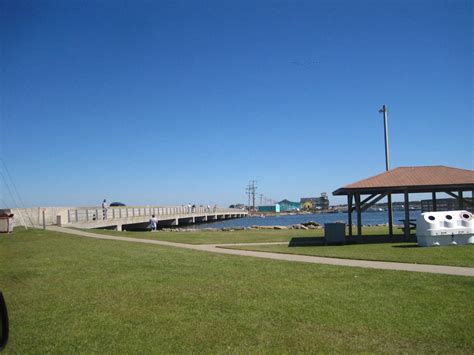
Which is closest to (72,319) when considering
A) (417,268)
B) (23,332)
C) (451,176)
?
(23,332)

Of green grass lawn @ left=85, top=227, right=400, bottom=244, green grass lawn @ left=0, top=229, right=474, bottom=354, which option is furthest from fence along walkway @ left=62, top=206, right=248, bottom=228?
green grass lawn @ left=0, top=229, right=474, bottom=354

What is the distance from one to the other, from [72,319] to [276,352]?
3208mm

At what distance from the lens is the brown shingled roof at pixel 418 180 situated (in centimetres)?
1933

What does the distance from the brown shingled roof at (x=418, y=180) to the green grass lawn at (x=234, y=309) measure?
9.20m

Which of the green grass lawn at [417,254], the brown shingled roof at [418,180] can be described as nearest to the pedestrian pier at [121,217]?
the brown shingled roof at [418,180]

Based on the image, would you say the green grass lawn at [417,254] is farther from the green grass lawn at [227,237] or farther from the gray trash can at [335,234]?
the green grass lawn at [227,237]

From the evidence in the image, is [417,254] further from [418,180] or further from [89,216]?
[89,216]

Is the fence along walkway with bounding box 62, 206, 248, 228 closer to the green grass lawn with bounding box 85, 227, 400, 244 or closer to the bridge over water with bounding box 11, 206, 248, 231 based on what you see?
the bridge over water with bounding box 11, 206, 248, 231

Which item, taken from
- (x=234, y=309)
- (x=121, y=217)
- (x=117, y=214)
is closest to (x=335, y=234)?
(x=234, y=309)

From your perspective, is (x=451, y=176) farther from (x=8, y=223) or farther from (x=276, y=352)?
(x=8, y=223)

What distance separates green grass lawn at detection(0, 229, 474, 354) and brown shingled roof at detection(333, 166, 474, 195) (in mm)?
9201

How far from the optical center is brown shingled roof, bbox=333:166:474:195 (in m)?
19.3

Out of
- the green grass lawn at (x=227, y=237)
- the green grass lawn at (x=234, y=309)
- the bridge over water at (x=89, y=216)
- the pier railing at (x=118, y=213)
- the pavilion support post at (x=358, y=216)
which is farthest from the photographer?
the pier railing at (x=118, y=213)

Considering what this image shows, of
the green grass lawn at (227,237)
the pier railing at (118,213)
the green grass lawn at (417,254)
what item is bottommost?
the green grass lawn at (227,237)
